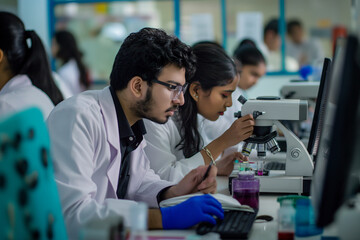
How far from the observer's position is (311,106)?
3201mm

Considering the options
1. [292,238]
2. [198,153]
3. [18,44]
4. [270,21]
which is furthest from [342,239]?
[270,21]

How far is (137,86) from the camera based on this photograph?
1.71m

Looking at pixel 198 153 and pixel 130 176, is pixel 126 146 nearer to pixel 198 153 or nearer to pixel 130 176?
pixel 130 176

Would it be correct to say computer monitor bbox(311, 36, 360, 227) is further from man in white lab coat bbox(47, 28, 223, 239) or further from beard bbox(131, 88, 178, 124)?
beard bbox(131, 88, 178, 124)

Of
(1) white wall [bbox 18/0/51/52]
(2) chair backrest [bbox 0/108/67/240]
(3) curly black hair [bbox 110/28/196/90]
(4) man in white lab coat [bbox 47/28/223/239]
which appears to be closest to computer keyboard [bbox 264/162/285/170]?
(4) man in white lab coat [bbox 47/28/223/239]

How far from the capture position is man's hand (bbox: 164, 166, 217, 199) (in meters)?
1.64

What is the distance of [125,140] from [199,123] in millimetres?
765

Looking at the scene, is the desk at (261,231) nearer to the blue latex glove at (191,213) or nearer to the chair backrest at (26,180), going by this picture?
the blue latex glove at (191,213)

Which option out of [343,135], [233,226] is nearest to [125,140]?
[233,226]

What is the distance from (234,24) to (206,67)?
4.35m

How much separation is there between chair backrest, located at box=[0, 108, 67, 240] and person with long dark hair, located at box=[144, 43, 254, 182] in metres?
1.12

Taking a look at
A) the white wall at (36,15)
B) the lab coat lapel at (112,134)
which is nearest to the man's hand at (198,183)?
the lab coat lapel at (112,134)

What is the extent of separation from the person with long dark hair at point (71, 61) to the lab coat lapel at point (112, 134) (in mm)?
3925

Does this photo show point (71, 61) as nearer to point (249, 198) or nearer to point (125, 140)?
point (125, 140)
